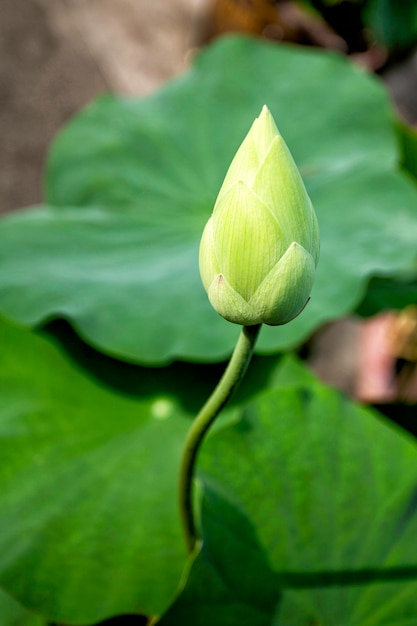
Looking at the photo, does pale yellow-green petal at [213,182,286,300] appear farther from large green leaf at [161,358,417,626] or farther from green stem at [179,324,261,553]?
large green leaf at [161,358,417,626]

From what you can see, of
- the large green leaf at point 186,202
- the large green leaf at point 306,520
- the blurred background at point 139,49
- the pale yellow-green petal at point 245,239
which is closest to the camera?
the pale yellow-green petal at point 245,239

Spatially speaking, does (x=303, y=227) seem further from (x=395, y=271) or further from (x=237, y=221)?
(x=395, y=271)

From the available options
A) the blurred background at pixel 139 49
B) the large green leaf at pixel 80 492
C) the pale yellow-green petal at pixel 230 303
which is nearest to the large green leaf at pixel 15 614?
the large green leaf at pixel 80 492

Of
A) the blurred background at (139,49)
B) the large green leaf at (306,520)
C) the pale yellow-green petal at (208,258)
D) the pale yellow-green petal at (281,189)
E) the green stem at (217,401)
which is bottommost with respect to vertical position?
the blurred background at (139,49)

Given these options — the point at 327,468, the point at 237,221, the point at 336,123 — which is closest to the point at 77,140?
the point at 336,123

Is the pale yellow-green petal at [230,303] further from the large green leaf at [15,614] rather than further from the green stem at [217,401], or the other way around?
the large green leaf at [15,614]

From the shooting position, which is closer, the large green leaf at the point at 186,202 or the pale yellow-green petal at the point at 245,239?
the pale yellow-green petal at the point at 245,239

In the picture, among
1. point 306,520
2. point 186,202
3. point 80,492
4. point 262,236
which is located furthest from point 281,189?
point 186,202

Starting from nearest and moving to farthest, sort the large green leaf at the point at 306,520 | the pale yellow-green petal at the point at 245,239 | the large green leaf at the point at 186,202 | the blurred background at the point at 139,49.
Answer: the pale yellow-green petal at the point at 245,239 < the large green leaf at the point at 306,520 < the large green leaf at the point at 186,202 < the blurred background at the point at 139,49
